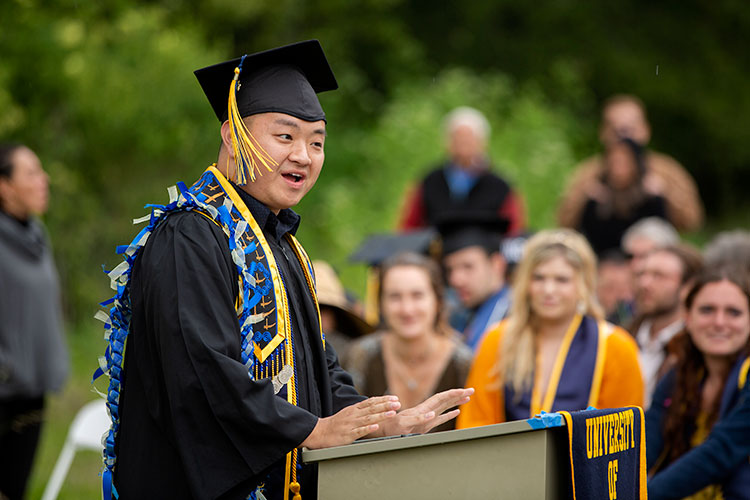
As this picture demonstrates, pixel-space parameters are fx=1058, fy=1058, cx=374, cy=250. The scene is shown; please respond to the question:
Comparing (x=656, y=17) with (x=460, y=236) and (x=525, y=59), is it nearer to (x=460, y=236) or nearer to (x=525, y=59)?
(x=525, y=59)

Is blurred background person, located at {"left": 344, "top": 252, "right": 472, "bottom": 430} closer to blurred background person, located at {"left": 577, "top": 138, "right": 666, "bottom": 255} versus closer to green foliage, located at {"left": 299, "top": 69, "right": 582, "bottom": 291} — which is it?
blurred background person, located at {"left": 577, "top": 138, "right": 666, "bottom": 255}

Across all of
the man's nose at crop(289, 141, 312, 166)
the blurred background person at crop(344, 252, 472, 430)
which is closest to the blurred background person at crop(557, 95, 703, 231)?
the blurred background person at crop(344, 252, 472, 430)

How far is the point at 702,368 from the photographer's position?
474 centimetres

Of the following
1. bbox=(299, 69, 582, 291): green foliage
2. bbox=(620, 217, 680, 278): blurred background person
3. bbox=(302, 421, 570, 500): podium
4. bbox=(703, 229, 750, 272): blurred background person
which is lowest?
bbox=(302, 421, 570, 500): podium

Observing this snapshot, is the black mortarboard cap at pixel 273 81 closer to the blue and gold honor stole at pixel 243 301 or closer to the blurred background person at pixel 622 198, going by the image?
the blue and gold honor stole at pixel 243 301

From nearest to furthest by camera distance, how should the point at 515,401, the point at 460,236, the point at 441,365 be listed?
the point at 515,401
the point at 441,365
the point at 460,236

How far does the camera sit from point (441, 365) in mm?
5660

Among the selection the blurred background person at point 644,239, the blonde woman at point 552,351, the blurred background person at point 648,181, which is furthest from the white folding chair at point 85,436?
the blurred background person at point 648,181

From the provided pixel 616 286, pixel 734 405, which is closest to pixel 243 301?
pixel 734 405

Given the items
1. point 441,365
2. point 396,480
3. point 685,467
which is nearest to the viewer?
point 396,480

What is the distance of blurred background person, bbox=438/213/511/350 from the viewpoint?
271 inches

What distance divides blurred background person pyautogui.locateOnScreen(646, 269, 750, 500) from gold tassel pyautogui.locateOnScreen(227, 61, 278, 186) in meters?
2.46

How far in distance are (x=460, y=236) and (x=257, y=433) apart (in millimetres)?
5080

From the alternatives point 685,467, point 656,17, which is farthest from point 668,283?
point 656,17
